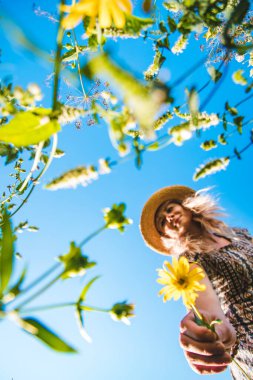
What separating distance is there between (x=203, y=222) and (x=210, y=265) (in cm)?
31

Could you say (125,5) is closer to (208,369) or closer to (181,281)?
(181,281)

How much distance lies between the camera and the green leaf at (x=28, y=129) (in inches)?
16.9

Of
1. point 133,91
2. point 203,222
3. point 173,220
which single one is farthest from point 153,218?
point 133,91

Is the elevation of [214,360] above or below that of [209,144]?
below

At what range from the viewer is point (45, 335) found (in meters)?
0.33

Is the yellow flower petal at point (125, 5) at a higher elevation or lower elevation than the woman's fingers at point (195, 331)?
higher

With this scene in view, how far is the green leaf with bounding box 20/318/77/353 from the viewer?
33 centimetres

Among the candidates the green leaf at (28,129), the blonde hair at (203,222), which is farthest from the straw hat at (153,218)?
the green leaf at (28,129)

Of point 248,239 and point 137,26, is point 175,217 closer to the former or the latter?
point 248,239

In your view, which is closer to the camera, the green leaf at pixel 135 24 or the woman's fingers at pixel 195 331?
the green leaf at pixel 135 24

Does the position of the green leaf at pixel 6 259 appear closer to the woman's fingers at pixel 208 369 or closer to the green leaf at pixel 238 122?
the green leaf at pixel 238 122

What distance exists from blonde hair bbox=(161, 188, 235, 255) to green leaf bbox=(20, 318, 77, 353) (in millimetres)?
1358

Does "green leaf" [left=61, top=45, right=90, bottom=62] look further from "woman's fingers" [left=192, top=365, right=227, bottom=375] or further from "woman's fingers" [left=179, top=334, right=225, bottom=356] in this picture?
"woman's fingers" [left=192, top=365, right=227, bottom=375]

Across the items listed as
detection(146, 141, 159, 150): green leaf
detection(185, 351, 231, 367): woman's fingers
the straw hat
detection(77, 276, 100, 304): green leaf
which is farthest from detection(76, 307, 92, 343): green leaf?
the straw hat
